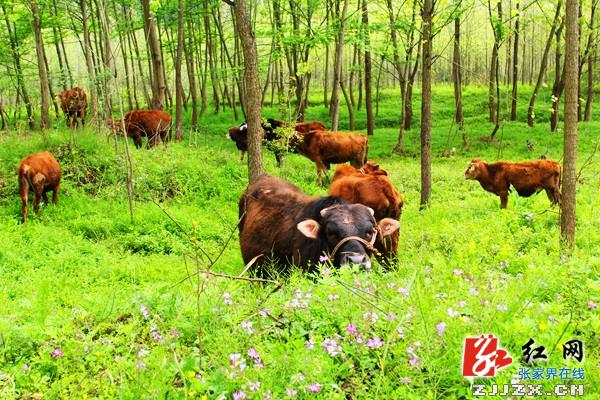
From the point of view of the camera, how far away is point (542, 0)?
27.8 meters

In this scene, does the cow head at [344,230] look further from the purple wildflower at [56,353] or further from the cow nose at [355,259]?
the purple wildflower at [56,353]

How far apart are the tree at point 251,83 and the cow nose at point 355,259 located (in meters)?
4.19

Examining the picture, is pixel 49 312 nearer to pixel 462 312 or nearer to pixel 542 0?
pixel 462 312

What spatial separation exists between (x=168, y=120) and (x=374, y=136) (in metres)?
11.8

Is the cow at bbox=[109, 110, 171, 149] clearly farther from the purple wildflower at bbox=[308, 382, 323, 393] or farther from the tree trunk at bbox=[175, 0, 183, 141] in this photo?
the purple wildflower at bbox=[308, 382, 323, 393]

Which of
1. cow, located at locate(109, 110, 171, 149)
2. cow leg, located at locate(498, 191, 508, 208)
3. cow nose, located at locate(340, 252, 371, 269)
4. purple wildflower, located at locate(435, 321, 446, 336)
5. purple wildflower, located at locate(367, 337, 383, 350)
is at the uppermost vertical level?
cow, located at locate(109, 110, 171, 149)

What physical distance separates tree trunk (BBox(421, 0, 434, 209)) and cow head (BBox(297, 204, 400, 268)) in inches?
196

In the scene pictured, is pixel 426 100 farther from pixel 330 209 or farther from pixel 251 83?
pixel 330 209

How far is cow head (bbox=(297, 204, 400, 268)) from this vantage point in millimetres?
5059

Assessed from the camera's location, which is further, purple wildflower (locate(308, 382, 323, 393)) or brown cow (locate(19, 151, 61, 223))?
brown cow (locate(19, 151, 61, 223))

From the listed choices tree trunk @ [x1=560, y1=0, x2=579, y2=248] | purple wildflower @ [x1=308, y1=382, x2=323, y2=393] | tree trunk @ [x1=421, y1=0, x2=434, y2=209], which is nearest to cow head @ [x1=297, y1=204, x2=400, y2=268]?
tree trunk @ [x1=560, y1=0, x2=579, y2=248]

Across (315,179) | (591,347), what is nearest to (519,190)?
(315,179)

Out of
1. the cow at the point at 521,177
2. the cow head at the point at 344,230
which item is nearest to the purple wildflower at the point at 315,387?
the cow head at the point at 344,230

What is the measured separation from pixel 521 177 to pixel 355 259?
757cm
